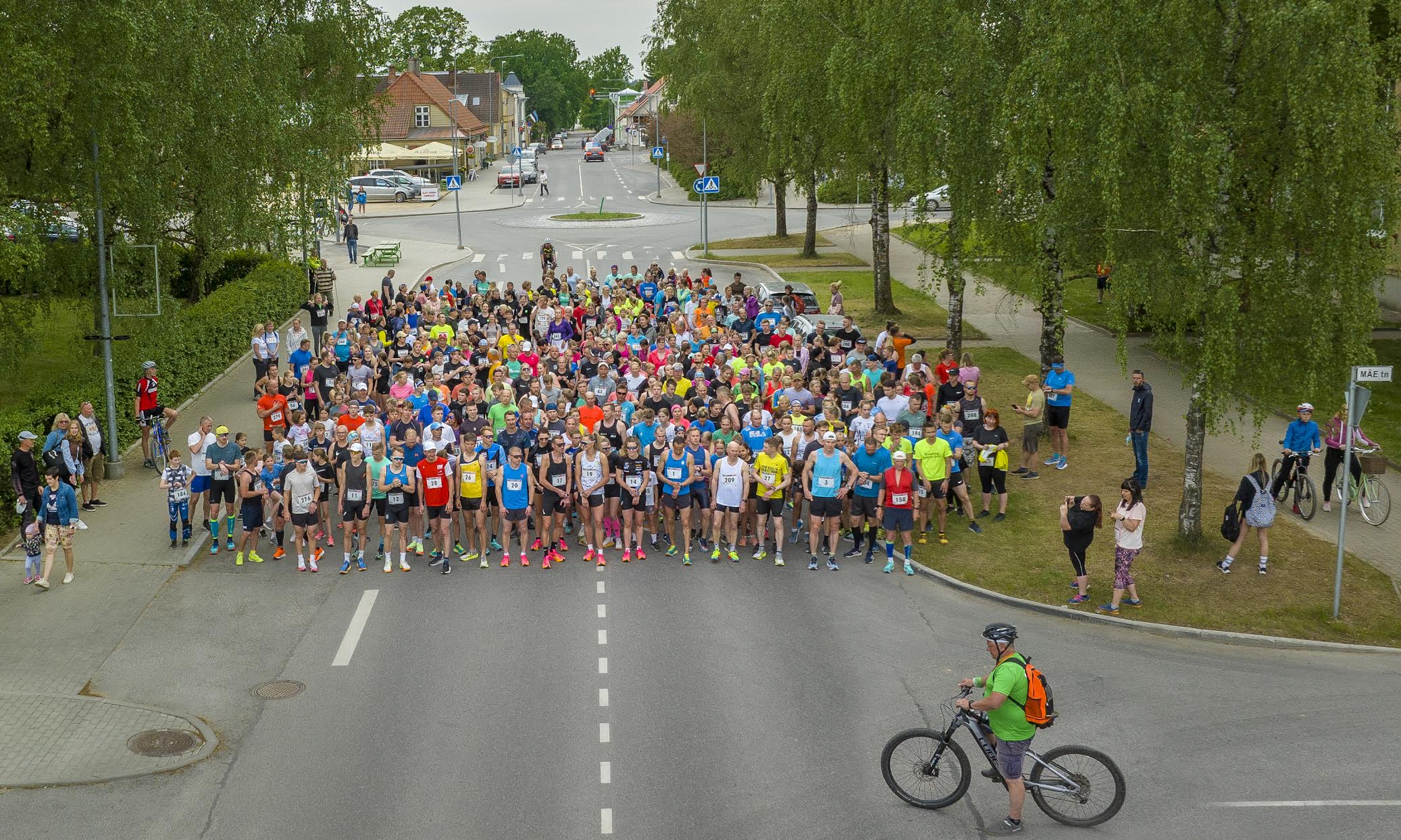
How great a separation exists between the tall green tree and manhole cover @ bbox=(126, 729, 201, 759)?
15396 cm

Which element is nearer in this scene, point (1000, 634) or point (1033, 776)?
point (1000, 634)

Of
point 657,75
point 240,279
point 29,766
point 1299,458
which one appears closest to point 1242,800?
point 1299,458

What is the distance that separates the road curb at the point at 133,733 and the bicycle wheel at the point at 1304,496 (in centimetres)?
1480

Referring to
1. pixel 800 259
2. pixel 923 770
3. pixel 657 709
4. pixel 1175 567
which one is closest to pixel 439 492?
pixel 657 709

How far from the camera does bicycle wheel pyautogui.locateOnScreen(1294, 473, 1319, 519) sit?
17.9 metres

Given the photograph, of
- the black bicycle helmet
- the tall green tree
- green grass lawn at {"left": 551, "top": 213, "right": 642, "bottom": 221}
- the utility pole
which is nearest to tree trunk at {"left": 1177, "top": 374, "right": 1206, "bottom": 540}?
the black bicycle helmet

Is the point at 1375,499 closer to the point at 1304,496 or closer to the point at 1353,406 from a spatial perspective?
the point at 1304,496

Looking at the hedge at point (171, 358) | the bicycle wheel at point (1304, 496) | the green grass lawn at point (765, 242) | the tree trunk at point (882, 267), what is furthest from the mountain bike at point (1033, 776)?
the green grass lawn at point (765, 242)

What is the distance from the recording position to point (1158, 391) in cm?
2567

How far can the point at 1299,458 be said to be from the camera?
59.3 feet

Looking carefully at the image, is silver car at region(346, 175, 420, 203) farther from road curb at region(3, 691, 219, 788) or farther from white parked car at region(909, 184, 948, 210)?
road curb at region(3, 691, 219, 788)

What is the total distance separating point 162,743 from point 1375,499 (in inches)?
625

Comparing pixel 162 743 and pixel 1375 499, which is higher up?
pixel 1375 499

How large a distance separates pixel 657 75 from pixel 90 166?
1304 inches
